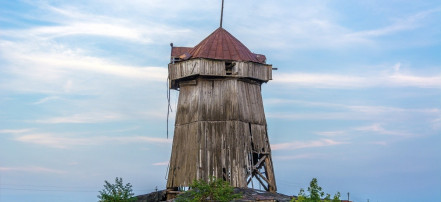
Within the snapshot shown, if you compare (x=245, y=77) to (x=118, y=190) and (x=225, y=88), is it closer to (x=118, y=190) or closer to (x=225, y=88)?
(x=225, y=88)

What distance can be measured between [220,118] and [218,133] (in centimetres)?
98

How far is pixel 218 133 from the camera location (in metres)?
43.9

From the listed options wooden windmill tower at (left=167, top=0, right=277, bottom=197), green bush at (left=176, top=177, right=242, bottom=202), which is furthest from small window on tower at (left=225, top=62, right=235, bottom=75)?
green bush at (left=176, top=177, right=242, bottom=202)

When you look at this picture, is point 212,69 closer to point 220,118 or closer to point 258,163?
point 220,118

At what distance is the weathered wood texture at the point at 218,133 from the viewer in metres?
43.5

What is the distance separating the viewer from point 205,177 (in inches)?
1699

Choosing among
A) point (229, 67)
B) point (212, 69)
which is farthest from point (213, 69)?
point (229, 67)

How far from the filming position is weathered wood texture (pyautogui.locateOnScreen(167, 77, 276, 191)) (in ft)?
143

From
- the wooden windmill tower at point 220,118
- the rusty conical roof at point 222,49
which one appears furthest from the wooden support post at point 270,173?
the rusty conical roof at point 222,49

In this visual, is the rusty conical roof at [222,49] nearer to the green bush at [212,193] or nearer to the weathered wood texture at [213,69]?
the weathered wood texture at [213,69]

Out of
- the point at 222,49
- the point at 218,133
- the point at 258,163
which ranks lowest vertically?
the point at 258,163

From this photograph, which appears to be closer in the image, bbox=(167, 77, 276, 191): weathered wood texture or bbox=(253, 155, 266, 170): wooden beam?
bbox=(167, 77, 276, 191): weathered wood texture

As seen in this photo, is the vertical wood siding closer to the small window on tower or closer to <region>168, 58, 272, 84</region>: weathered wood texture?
<region>168, 58, 272, 84</region>: weathered wood texture

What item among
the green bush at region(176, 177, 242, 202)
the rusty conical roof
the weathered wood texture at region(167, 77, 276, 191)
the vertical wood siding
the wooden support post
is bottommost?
the green bush at region(176, 177, 242, 202)
